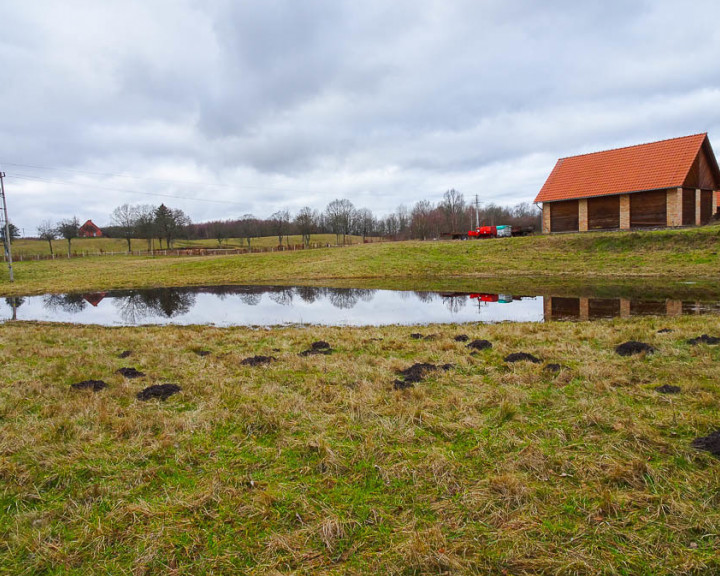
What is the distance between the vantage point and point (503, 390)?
591 centimetres

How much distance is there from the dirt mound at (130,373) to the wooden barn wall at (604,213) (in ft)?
127

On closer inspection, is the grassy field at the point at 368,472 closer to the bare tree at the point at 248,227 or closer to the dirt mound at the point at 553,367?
the dirt mound at the point at 553,367

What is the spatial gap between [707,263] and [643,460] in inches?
1036

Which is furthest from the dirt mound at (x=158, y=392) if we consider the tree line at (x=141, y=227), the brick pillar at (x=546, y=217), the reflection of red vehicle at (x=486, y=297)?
the tree line at (x=141, y=227)

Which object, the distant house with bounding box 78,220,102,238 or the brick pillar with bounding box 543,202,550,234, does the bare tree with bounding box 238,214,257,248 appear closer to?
the distant house with bounding box 78,220,102,238

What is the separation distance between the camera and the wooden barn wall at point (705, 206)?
3425 cm

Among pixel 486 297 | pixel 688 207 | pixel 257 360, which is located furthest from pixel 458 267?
pixel 257 360

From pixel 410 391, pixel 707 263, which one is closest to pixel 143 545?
pixel 410 391

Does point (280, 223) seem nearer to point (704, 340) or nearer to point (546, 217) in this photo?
point (546, 217)

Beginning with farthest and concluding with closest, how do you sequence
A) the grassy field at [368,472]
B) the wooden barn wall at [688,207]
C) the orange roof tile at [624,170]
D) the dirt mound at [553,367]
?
the orange roof tile at [624,170]
the wooden barn wall at [688,207]
the dirt mound at [553,367]
the grassy field at [368,472]

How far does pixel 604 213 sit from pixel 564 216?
3346 mm

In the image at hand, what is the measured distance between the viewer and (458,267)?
31219 mm

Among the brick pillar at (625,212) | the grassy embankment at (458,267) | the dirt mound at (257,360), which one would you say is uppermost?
the brick pillar at (625,212)

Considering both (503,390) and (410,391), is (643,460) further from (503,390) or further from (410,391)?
(410,391)
